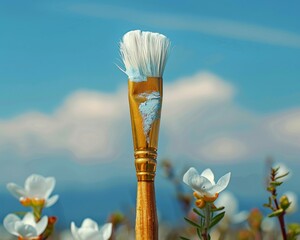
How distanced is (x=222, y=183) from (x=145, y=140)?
0.26 m

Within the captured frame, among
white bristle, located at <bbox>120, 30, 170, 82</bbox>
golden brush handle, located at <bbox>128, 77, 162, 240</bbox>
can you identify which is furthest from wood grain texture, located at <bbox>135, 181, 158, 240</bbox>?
white bristle, located at <bbox>120, 30, 170, 82</bbox>

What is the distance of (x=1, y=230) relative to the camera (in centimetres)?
347

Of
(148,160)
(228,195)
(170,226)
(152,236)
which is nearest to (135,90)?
(148,160)

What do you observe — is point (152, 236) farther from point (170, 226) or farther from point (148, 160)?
point (170, 226)

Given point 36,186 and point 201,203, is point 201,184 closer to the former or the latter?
point 201,203

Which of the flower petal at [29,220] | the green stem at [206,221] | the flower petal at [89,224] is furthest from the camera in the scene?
the flower petal at [89,224]

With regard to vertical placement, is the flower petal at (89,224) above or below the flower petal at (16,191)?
below

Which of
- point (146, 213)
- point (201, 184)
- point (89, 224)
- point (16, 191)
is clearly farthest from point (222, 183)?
point (16, 191)

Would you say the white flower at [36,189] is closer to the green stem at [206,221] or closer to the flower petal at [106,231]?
the flower petal at [106,231]

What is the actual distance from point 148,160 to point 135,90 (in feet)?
0.50

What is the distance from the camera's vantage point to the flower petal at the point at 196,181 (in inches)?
51.4

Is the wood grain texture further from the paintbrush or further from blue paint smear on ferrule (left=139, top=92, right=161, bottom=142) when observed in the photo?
blue paint smear on ferrule (left=139, top=92, right=161, bottom=142)

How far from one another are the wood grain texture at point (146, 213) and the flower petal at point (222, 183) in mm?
211

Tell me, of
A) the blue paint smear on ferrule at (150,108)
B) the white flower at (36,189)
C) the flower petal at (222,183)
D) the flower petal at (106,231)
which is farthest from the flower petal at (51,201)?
the flower petal at (222,183)
